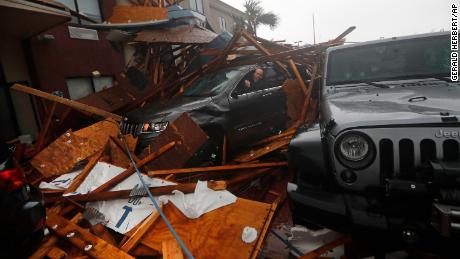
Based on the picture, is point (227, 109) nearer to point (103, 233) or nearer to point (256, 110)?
point (256, 110)

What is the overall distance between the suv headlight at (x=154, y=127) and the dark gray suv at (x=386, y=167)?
2586mm

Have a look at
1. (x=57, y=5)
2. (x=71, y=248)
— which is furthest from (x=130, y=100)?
(x=71, y=248)

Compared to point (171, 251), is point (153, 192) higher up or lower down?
higher up

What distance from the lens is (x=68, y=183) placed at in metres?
4.26

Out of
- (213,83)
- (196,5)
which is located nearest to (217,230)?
(213,83)

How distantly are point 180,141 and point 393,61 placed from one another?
2.99m

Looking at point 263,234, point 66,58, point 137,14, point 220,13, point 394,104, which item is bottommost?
point 263,234

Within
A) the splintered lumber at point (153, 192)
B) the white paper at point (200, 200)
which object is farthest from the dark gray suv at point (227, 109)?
the white paper at point (200, 200)

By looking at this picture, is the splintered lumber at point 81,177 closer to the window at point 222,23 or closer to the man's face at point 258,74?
the man's face at point 258,74

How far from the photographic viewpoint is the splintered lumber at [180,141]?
439 cm

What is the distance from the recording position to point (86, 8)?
362 inches

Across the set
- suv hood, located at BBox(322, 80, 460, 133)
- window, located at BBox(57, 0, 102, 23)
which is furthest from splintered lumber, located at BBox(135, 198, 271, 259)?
window, located at BBox(57, 0, 102, 23)

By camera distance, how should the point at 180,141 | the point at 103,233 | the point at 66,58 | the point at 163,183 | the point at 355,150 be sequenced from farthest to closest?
the point at 66,58 < the point at 180,141 < the point at 163,183 < the point at 103,233 < the point at 355,150

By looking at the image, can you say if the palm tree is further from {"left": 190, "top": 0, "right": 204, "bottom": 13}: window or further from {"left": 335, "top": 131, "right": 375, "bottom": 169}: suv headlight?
{"left": 335, "top": 131, "right": 375, "bottom": 169}: suv headlight
